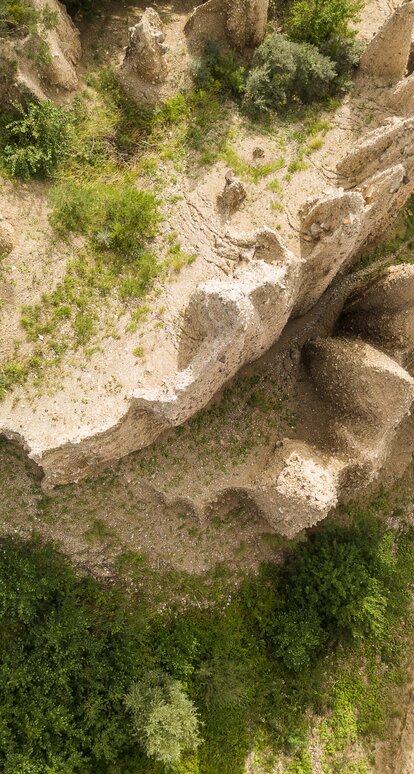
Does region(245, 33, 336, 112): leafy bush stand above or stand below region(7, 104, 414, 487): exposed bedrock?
above

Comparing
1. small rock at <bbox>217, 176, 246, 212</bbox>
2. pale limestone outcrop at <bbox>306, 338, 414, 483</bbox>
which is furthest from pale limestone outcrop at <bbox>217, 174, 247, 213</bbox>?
pale limestone outcrop at <bbox>306, 338, 414, 483</bbox>

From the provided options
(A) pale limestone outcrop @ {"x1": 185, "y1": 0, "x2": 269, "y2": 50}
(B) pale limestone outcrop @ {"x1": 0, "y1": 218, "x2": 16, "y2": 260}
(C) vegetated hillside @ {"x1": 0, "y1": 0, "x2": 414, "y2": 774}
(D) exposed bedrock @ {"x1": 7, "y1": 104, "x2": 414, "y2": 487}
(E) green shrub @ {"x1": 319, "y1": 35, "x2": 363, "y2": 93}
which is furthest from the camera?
(E) green shrub @ {"x1": 319, "y1": 35, "x2": 363, "y2": 93}

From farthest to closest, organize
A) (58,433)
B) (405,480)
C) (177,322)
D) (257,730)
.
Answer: (405,480) < (257,730) < (177,322) < (58,433)

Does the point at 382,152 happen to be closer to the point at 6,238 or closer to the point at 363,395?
the point at 363,395

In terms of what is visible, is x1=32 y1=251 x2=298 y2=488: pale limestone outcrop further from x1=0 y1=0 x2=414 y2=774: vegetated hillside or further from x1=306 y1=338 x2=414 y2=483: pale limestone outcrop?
x1=306 y1=338 x2=414 y2=483: pale limestone outcrop

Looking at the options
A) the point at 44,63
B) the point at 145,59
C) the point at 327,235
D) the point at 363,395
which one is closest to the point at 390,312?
the point at 363,395

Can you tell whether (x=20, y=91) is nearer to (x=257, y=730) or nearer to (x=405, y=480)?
(x=405, y=480)

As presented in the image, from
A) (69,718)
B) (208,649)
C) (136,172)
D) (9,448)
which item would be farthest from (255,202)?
(69,718)

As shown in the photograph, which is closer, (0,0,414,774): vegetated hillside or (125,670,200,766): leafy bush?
(0,0,414,774): vegetated hillside
